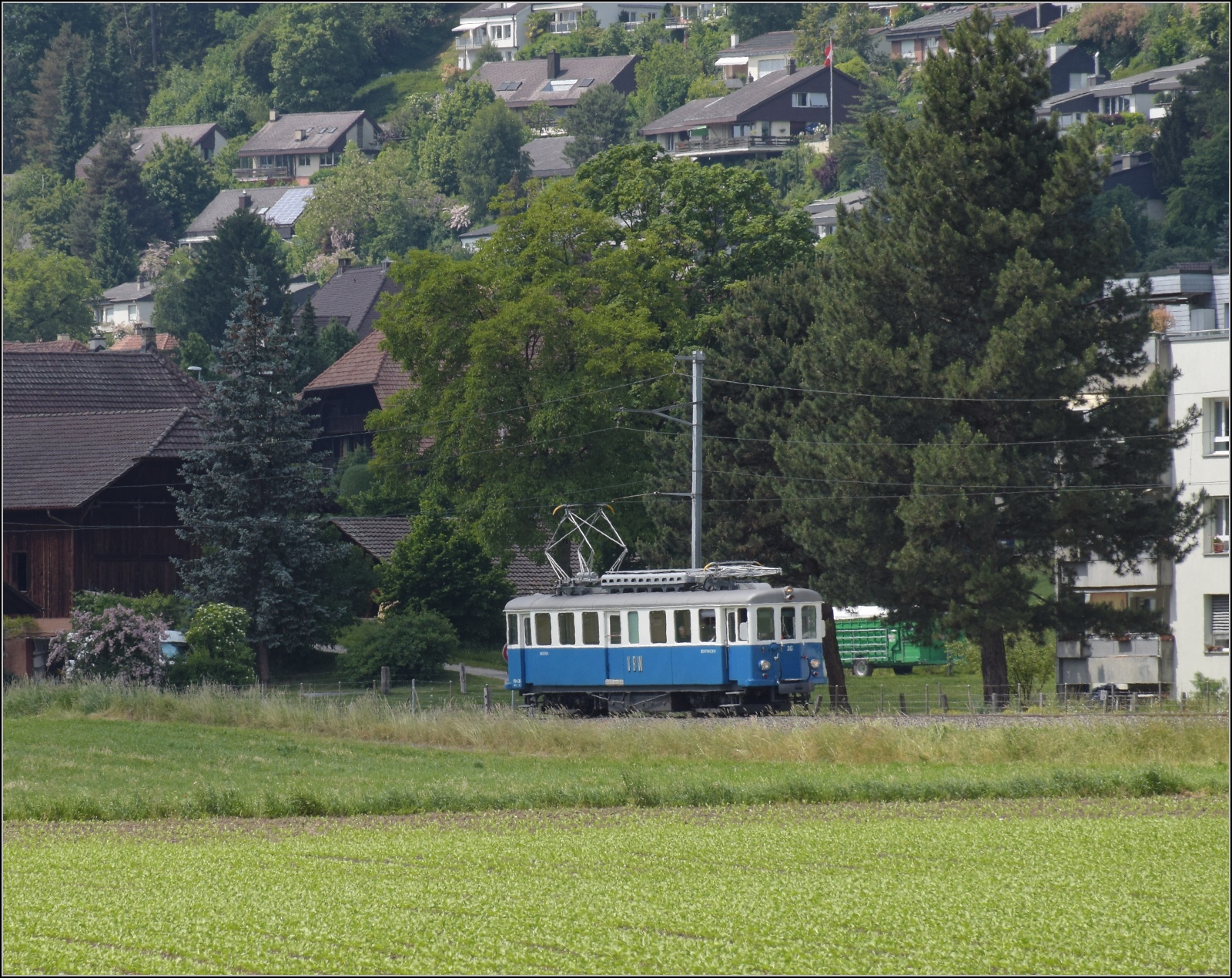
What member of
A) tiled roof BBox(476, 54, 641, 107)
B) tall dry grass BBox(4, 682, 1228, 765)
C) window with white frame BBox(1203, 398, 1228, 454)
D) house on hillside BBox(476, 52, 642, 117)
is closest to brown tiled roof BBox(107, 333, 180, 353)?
tall dry grass BBox(4, 682, 1228, 765)

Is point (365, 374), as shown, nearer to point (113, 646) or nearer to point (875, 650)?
point (875, 650)

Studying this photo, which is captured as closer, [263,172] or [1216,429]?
[1216,429]

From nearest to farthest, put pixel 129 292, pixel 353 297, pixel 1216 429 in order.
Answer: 1. pixel 1216 429
2. pixel 353 297
3. pixel 129 292

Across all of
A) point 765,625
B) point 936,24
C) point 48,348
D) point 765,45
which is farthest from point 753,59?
point 765,625

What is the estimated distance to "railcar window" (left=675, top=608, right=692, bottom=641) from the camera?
130 feet

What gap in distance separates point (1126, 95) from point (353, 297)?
53915 millimetres

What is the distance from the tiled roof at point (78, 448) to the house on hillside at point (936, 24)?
95.0m

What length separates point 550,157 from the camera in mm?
164000

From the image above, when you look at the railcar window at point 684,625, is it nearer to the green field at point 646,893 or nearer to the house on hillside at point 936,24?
the green field at point 646,893

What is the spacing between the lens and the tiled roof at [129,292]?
128625 mm

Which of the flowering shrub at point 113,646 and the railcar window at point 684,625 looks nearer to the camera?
the railcar window at point 684,625

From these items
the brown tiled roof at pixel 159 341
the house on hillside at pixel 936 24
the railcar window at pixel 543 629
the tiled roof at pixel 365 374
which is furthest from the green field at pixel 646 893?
the house on hillside at pixel 936 24

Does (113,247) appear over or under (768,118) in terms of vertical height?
under

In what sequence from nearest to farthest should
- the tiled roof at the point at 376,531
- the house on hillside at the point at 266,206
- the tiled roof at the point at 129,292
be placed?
the tiled roof at the point at 376,531 → the tiled roof at the point at 129,292 → the house on hillside at the point at 266,206
